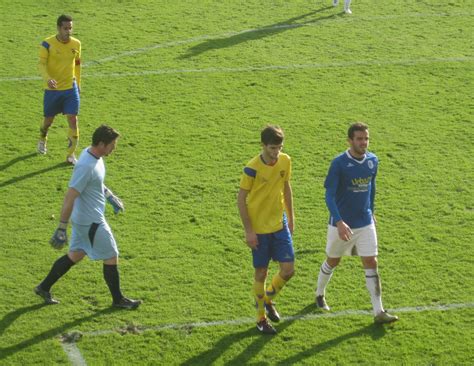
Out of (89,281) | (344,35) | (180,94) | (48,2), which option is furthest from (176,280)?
(48,2)

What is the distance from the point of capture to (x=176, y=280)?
10.8 m

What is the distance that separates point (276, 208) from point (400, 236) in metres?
3.04

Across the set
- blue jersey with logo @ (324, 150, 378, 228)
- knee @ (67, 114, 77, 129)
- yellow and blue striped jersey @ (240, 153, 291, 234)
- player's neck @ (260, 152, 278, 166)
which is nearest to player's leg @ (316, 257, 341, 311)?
blue jersey with logo @ (324, 150, 378, 228)

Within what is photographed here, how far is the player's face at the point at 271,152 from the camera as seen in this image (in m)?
9.02

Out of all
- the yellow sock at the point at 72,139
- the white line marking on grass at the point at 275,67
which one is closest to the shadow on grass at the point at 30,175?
the yellow sock at the point at 72,139

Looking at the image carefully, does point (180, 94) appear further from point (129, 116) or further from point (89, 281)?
point (89, 281)

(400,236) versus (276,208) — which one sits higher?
(276,208)

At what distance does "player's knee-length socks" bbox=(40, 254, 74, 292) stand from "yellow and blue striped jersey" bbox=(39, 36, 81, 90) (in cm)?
413

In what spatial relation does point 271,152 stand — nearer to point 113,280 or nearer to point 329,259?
point 329,259

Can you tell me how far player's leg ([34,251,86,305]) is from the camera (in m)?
9.93

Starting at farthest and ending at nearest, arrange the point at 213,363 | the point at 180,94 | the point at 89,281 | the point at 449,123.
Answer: the point at 180,94 < the point at 449,123 < the point at 89,281 < the point at 213,363

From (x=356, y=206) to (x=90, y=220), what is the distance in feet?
8.87

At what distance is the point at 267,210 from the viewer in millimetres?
9328

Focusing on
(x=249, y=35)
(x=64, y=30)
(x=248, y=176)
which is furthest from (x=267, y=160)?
(x=249, y=35)
